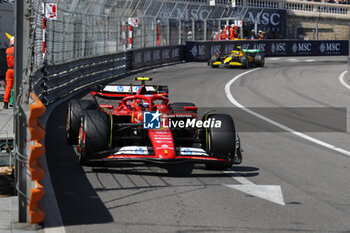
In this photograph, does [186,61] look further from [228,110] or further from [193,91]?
[228,110]

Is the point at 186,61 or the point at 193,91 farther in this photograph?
the point at 186,61

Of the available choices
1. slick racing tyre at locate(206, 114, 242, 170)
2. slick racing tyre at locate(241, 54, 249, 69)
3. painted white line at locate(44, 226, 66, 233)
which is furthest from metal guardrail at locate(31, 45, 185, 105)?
painted white line at locate(44, 226, 66, 233)

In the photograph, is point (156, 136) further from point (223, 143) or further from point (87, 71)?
point (87, 71)

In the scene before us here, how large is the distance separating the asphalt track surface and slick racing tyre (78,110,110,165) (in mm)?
266

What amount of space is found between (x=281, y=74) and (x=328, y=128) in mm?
16446

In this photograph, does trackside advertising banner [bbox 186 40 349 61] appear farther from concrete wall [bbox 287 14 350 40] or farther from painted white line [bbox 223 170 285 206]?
painted white line [bbox 223 170 285 206]

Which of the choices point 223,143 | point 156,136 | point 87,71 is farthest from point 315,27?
point 156,136

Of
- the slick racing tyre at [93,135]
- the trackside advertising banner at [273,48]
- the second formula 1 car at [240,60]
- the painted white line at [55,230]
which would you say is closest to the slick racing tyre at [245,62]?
the second formula 1 car at [240,60]

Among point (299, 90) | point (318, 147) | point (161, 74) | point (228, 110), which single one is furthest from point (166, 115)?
point (161, 74)

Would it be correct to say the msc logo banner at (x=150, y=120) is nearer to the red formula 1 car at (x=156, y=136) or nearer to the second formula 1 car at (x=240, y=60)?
the red formula 1 car at (x=156, y=136)

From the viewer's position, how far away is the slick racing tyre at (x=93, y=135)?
8.20 metres

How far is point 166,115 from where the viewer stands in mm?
9031

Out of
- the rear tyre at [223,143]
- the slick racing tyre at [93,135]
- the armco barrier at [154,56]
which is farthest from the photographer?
the armco barrier at [154,56]

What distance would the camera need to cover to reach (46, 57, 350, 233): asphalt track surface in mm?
6074
